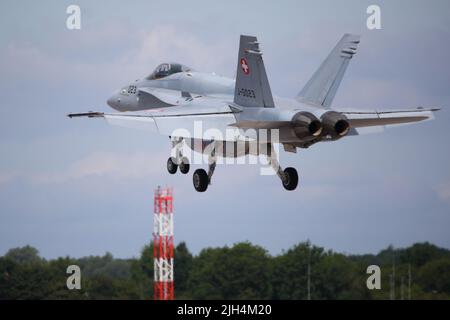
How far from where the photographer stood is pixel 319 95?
4066 centimetres

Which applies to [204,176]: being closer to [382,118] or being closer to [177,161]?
[177,161]

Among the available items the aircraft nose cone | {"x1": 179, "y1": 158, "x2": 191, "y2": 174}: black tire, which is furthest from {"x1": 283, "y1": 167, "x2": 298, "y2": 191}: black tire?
the aircraft nose cone

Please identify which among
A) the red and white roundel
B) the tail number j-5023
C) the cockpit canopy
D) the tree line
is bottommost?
the tree line

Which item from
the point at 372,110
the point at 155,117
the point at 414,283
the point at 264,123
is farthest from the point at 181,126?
the point at 414,283

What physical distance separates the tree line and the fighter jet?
123 feet

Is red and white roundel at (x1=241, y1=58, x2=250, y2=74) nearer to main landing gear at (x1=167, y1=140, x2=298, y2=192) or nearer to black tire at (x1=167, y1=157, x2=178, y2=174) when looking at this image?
main landing gear at (x1=167, y1=140, x2=298, y2=192)

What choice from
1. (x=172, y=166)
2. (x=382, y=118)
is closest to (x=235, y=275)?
(x=172, y=166)

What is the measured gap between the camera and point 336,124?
36.9m

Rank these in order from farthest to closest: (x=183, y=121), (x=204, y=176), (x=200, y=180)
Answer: (x=204, y=176)
(x=200, y=180)
(x=183, y=121)

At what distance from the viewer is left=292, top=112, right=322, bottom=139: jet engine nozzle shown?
121ft

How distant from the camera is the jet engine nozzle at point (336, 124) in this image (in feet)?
121

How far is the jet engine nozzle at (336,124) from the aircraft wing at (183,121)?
10.7 feet

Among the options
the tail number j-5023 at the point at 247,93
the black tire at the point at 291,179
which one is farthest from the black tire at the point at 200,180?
the tail number j-5023 at the point at 247,93

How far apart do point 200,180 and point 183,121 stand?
2.34m
